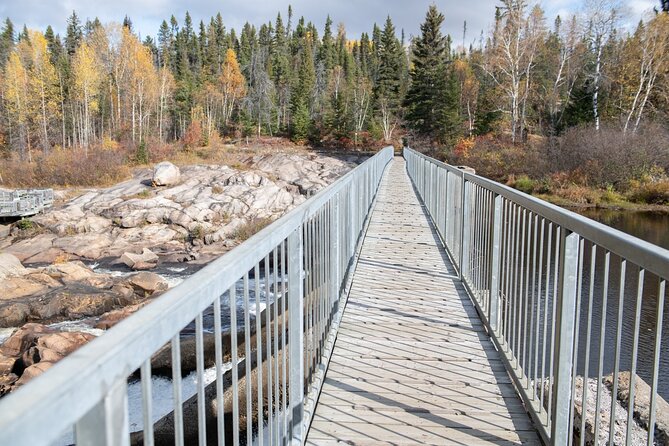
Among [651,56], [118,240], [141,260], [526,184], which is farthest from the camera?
[651,56]

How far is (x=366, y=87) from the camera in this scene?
72250 millimetres

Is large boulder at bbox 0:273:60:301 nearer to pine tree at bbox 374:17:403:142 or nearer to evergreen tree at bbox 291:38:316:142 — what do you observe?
evergreen tree at bbox 291:38:316:142

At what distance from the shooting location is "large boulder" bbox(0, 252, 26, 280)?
16.4 m

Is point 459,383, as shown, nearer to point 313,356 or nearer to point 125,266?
point 313,356

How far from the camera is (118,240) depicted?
23.8 m

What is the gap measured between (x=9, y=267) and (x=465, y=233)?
51.2 feet

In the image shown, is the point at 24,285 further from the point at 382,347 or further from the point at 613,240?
the point at 613,240

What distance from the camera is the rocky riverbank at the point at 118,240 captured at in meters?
12.5

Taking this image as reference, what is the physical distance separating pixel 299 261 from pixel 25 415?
6.98 feet

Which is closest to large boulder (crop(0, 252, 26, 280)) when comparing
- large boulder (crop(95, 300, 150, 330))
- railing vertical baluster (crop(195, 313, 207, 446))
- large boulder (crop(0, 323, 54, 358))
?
large boulder (crop(95, 300, 150, 330))

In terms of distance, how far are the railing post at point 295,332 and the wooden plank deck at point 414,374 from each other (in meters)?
0.25

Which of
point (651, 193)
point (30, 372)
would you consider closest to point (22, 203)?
point (30, 372)

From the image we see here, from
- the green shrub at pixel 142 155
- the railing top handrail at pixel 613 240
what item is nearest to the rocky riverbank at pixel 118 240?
Result: the green shrub at pixel 142 155

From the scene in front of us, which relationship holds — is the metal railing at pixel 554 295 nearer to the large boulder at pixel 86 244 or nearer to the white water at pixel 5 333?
the white water at pixel 5 333
